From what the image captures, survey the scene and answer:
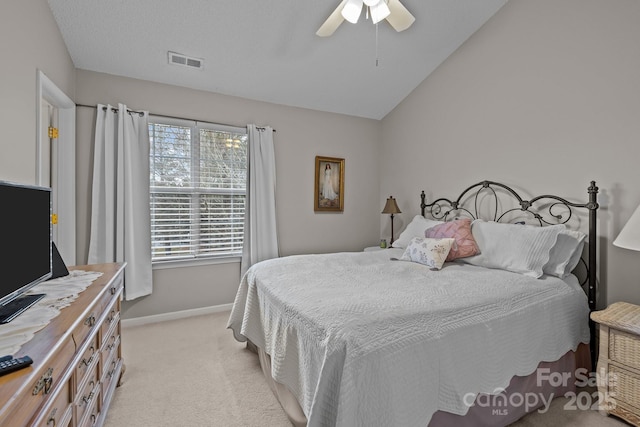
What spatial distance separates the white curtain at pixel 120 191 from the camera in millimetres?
2955

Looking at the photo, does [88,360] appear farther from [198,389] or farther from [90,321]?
[198,389]

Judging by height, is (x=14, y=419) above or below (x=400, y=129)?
below

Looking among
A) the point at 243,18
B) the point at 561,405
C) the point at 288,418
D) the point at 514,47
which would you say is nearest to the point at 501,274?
the point at 561,405

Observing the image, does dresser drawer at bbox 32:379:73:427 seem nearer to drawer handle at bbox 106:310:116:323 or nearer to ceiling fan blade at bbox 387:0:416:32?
drawer handle at bbox 106:310:116:323

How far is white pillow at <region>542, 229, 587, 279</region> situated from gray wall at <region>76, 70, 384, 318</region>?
2.44 metres

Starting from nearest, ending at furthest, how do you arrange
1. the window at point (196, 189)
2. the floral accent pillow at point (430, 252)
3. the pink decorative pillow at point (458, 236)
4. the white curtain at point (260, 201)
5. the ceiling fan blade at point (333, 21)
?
the ceiling fan blade at point (333, 21) < the floral accent pillow at point (430, 252) < the pink decorative pillow at point (458, 236) < the window at point (196, 189) < the white curtain at point (260, 201)

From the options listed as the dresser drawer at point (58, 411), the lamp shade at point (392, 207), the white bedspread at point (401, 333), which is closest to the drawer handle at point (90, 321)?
the dresser drawer at point (58, 411)

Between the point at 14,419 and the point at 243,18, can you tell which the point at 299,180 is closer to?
the point at 243,18

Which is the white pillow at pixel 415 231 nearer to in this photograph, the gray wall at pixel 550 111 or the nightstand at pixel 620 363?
the gray wall at pixel 550 111

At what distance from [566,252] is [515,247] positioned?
32 cm

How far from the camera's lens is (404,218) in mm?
4137

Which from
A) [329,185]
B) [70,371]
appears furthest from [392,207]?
[70,371]

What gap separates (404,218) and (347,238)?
0.82 metres

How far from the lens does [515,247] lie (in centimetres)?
235
